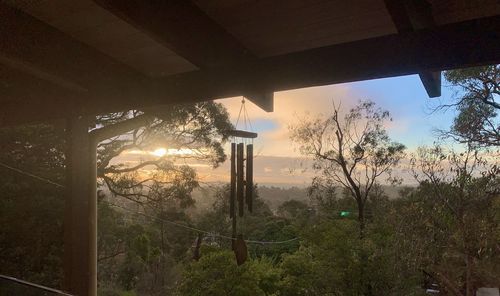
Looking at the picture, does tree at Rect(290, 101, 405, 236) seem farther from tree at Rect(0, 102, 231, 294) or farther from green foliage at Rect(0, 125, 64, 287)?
green foliage at Rect(0, 125, 64, 287)

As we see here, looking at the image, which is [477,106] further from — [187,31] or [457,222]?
[187,31]

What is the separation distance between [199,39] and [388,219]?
A: 790 centimetres

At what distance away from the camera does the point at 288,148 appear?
12.8 m

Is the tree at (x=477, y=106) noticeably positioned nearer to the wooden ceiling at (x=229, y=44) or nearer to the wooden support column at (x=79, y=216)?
the wooden ceiling at (x=229, y=44)

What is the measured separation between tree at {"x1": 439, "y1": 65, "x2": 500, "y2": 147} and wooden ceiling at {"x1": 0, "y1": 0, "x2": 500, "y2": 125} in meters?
6.69

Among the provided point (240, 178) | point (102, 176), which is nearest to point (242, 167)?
point (240, 178)

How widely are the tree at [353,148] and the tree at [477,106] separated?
11.8ft

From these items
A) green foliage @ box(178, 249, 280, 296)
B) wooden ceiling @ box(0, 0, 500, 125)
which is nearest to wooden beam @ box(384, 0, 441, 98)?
wooden ceiling @ box(0, 0, 500, 125)

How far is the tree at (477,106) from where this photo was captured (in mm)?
7418

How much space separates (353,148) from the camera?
11867mm

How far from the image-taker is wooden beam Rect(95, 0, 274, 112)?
154cm

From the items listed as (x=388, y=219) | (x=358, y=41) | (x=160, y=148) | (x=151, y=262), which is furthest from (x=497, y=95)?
(x=151, y=262)

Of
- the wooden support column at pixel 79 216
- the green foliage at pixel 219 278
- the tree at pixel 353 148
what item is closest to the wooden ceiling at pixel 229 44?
the wooden support column at pixel 79 216

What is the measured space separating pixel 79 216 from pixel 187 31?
4.26 feet
